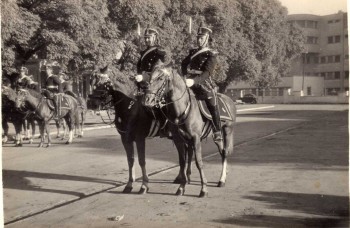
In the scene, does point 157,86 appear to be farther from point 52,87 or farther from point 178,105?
point 52,87

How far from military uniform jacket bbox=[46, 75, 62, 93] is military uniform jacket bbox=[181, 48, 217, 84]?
24.6 feet

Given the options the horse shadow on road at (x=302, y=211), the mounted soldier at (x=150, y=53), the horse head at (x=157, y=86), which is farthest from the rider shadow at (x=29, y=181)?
the horse shadow on road at (x=302, y=211)

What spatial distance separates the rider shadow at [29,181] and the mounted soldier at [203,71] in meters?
2.29

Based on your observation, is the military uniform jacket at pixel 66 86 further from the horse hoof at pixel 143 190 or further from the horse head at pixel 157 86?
the horse head at pixel 157 86

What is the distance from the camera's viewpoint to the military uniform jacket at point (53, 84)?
44.4 feet

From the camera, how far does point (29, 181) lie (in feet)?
26.9

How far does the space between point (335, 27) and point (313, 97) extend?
29.2 m

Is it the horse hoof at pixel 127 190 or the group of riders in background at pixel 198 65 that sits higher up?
the group of riders in background at pixel 198 65

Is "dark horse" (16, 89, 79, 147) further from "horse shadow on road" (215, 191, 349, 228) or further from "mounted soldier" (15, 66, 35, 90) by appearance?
"horse shadow on road" (215, 191, 349, 228)

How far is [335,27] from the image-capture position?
20.1 feet

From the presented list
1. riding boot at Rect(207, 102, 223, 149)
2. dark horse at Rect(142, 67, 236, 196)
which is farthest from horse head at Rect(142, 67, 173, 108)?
riding boot at Rect(207, 102, 223, 149)

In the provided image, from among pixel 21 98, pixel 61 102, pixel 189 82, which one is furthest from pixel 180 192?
pixel 61 102

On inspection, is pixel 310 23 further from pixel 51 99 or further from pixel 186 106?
pixel 51 99

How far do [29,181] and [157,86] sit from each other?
363 cm
